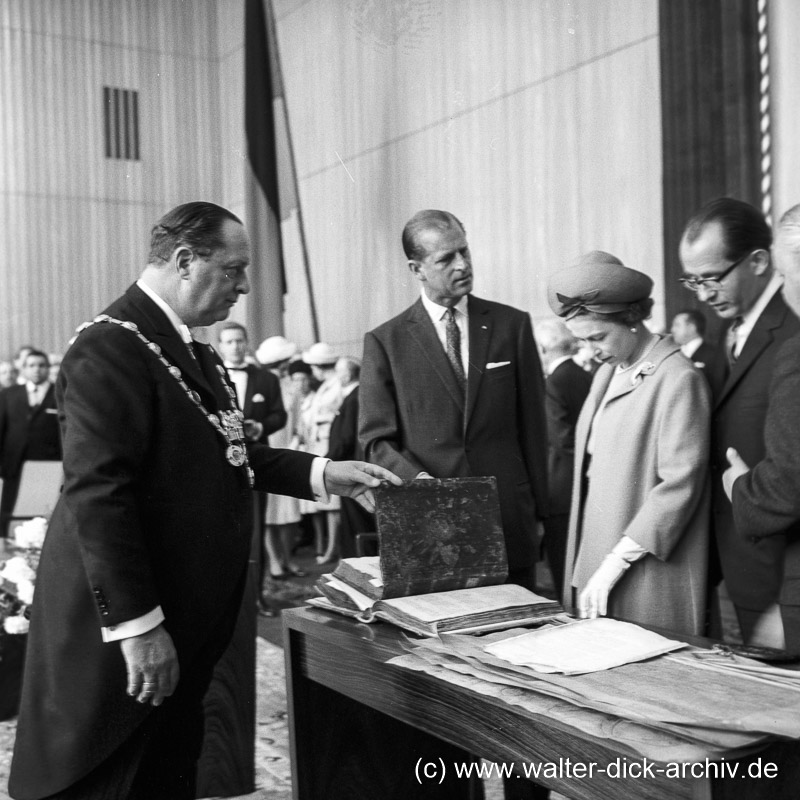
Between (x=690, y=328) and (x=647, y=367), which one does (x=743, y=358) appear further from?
(x=690, y=328)

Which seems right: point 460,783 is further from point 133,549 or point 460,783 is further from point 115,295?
point 115,295

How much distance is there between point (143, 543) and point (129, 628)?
0.13m

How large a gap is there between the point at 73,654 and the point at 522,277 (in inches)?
229

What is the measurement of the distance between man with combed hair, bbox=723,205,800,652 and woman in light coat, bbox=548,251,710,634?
209mm

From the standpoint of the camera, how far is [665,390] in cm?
194

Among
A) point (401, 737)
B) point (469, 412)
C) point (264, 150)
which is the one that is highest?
point (264, 150)

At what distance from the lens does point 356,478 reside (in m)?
1.89

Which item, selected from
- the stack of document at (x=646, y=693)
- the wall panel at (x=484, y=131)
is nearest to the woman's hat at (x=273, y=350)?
the wall panel at (x=484, y=131)

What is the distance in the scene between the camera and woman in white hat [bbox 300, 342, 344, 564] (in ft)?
22.6

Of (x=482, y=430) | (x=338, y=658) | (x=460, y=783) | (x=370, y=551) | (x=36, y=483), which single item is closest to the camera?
(x=338, y=658)

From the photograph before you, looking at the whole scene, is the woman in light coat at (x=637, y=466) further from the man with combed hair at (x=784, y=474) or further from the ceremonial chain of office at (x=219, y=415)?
the ceremonial chain of office at (x=219, y=415)

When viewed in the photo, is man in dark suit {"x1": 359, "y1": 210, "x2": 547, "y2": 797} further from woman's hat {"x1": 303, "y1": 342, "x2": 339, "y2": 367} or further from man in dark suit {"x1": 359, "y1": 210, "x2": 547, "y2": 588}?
woman's hat {"x1": 303, "y1": 342, "x2": 339, "y2": 367}

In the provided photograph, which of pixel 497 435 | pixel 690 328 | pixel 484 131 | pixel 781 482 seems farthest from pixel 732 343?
pixel 484 131

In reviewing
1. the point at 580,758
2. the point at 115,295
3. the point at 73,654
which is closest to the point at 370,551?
the point at 73,654
